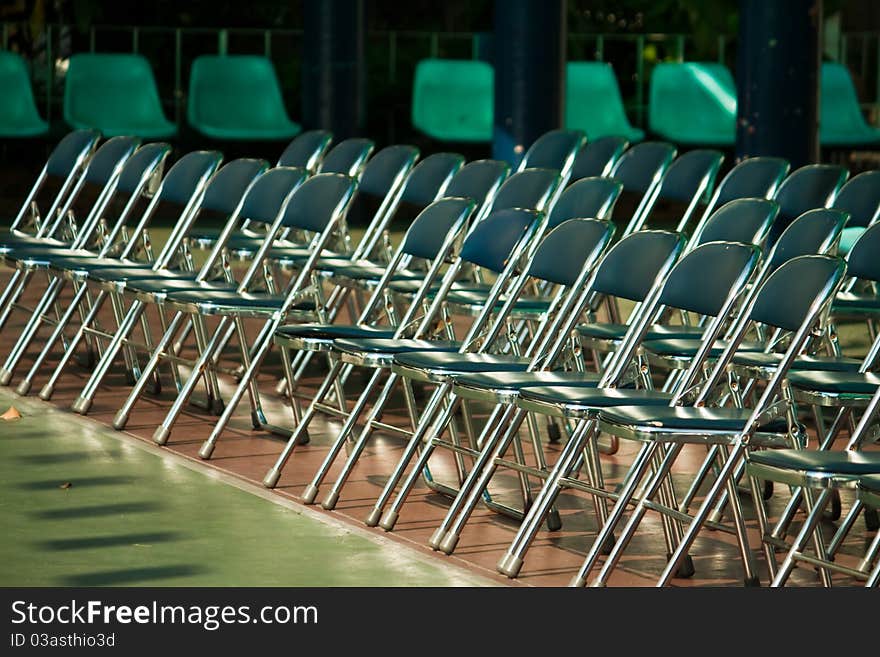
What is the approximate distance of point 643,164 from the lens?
8633mm

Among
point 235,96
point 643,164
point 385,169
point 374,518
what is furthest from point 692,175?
point 235,96

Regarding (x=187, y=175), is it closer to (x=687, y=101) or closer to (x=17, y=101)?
(x=17, y=101)

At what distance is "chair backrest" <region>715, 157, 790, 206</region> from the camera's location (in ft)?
25.7

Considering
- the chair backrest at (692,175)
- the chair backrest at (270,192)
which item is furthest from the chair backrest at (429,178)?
the chair backrest at (692,175)

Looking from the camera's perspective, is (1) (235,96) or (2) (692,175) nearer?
(2) (692,175)

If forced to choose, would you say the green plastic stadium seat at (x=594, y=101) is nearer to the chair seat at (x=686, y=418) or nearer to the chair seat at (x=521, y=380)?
the chair seat at (x=521, y=380)

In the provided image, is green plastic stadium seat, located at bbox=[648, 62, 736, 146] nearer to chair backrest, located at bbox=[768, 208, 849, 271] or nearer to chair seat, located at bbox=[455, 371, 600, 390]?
chair backrest, located at bbox=[768, 208, 849, 271]

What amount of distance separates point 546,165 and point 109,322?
2.41 metres

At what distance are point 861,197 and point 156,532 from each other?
345 centimetres

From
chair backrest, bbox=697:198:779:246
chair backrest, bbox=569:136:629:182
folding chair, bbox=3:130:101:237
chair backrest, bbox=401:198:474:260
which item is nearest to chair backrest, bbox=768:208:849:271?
chair backrest, bbox=697:198:779:246

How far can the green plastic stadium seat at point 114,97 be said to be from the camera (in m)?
14.2
